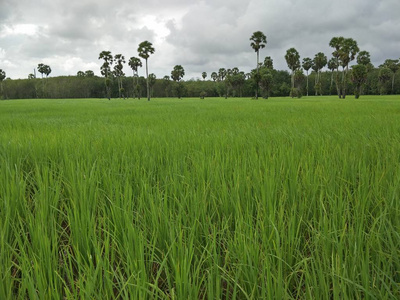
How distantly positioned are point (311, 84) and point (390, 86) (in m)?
23.6

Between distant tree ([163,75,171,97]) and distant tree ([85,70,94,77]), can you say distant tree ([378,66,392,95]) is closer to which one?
distant tree ([163,75,171,97])

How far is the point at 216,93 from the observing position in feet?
348

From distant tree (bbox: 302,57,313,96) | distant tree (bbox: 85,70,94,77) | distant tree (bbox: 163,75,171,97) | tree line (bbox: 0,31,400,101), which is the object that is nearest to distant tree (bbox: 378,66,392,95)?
tree line (bbox: 0,31,400,101)

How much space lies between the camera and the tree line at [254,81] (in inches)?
2222

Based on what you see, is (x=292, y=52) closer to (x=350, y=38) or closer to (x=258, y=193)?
(x=350, y=38)

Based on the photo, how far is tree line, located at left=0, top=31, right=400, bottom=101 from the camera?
56.4 m

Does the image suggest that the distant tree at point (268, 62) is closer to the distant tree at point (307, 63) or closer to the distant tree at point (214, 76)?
the distant tree at point (307, 63)

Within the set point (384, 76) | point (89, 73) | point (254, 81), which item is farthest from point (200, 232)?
point (89, 73)

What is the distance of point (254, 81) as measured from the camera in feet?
182

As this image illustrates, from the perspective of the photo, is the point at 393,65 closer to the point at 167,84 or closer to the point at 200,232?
Result: the point at 167,84

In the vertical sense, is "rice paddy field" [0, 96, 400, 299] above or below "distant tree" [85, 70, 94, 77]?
below

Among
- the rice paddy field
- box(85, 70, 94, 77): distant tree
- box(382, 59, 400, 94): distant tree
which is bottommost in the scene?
the rice paddy field

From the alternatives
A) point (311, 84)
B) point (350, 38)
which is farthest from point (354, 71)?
point (311, 84)

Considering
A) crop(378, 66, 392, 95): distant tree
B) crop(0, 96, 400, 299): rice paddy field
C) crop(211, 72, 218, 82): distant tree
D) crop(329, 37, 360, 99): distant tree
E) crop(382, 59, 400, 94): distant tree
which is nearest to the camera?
crop(0, 96, 400, 299): rice paddy field
